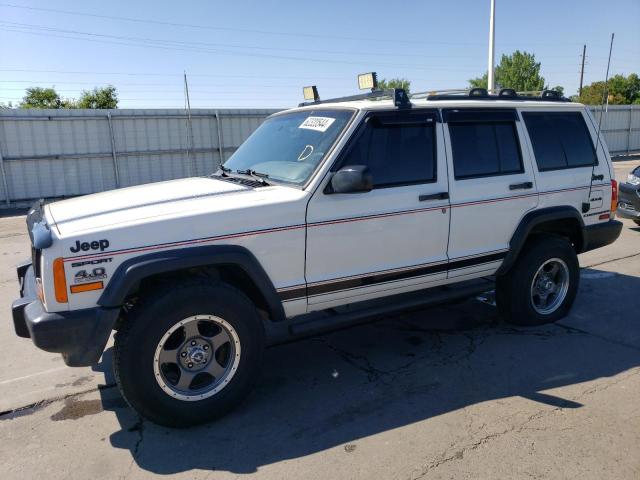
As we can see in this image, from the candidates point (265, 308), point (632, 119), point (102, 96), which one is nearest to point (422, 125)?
point (265, 308)

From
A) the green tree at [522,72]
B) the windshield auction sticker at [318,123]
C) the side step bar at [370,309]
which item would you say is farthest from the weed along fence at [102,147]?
the green tree at [522,72]

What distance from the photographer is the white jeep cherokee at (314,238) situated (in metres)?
3.15

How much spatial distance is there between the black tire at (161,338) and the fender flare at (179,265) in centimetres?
14

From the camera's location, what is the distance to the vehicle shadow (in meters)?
3.24

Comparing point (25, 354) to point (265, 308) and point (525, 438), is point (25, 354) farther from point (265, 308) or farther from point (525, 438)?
point (525, 438)

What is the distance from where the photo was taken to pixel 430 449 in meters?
3.14

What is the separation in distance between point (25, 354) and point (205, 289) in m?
2.48

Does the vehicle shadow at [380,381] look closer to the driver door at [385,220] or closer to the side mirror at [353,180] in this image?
the driver door at [385,220]

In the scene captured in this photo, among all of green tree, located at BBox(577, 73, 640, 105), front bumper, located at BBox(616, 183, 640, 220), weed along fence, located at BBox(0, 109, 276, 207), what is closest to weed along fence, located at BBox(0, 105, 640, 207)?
weed along fence, located at BBox(0, 109, 276, 207)

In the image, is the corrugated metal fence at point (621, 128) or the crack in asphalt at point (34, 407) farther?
the corrugated metal fence at point (621, 128)

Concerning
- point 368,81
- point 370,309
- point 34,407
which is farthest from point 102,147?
point 370,309

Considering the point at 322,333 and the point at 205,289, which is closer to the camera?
the point at 205,289

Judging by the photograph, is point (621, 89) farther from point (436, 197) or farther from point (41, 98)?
point (436, 197)

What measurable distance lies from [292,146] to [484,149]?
167 centimetres
